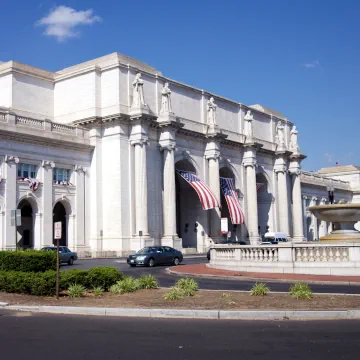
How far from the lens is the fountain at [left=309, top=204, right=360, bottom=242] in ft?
94.6

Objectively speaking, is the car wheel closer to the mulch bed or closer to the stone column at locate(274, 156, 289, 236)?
the mulch bed

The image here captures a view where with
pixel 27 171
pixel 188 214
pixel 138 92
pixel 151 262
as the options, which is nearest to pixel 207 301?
pixel 151 262

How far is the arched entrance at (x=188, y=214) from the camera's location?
66500 mm

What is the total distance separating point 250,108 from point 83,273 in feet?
204

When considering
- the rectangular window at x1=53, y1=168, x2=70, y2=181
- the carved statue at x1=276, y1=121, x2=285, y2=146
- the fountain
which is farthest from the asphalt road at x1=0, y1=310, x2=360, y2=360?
the carved statue at x1=276, y1=121, x2=285, y2=146

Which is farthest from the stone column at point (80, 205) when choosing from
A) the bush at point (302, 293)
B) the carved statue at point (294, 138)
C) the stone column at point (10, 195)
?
the carved statue at point (294, 138)

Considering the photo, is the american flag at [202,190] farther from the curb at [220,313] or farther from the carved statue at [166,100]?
the curb at [220,313]

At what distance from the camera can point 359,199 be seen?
380ft

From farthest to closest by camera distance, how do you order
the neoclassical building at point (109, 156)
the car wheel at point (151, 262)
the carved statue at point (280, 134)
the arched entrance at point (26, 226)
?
the carved statue at point (280, 134) → the arched entrance at point (26, 226) → the neoclassical building at point (109, 156) → the car wheel at point (151, 262)

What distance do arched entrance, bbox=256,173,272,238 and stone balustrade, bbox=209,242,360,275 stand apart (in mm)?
52225

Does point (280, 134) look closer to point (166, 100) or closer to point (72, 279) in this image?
point (166, 100)

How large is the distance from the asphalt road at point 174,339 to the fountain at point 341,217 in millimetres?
16284

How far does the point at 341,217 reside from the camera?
1158 inches

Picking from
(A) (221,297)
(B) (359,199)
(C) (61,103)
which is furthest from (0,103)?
(B) (359,199)
